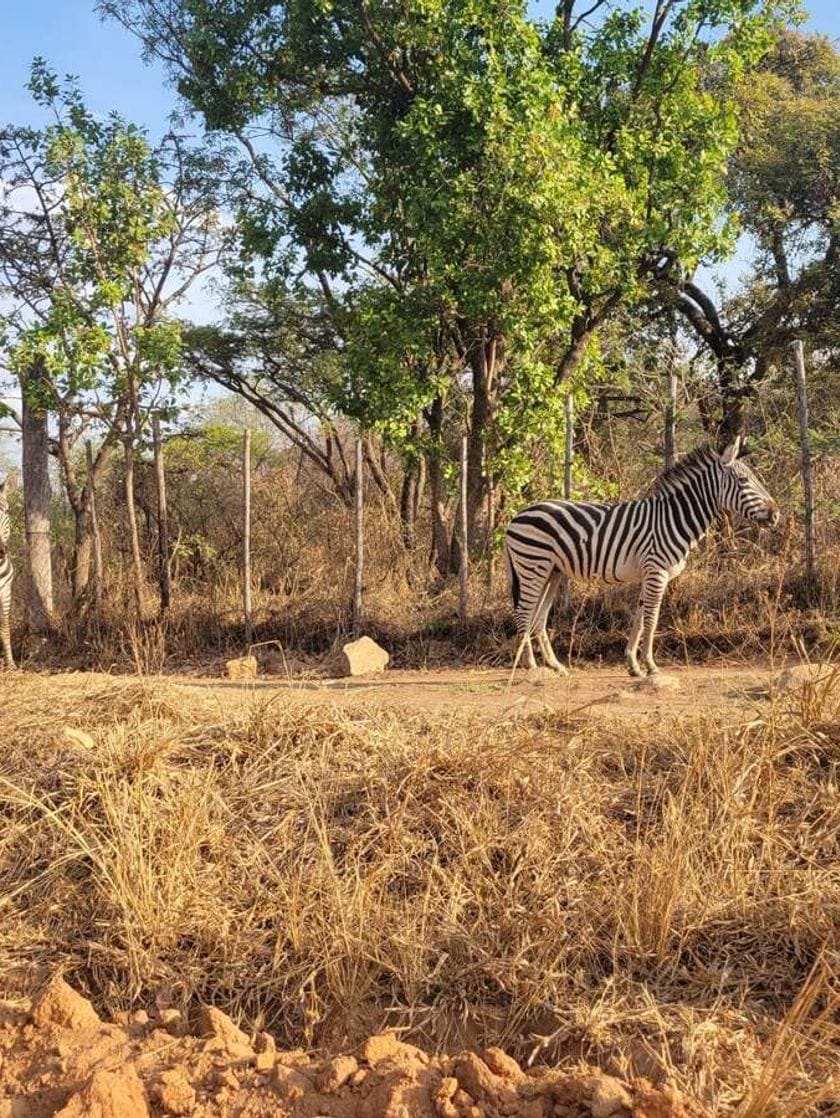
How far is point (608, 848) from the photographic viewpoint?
184 inches

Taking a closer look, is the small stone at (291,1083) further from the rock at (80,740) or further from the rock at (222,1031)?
the rock at (80,740)

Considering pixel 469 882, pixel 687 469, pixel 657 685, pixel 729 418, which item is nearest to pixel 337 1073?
pixel 469 882

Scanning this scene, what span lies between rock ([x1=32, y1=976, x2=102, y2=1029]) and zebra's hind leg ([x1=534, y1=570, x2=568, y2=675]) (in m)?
5.59

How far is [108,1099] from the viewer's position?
343 centimetres

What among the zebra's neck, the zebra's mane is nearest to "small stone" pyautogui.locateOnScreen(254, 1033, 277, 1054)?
the zebra's neck

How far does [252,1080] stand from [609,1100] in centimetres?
130

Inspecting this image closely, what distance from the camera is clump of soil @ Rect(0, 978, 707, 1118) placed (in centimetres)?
339

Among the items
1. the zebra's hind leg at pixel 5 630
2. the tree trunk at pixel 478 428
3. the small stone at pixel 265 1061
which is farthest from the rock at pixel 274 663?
the small stone at pixel 265 1061

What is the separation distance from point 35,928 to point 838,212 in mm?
14224

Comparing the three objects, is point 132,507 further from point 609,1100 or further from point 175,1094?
point 609,1100

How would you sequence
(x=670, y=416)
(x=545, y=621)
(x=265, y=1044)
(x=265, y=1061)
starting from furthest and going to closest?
(x=670, y=416)
(x=545, y=621)
(x=265, y=1044)
(x=265, y=1061)

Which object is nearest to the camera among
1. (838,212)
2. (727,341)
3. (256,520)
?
(256,520)

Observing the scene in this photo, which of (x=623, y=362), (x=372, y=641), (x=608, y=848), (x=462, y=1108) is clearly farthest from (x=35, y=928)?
→ (x=623, y=362)

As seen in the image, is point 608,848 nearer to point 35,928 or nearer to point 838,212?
point 35,928
